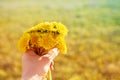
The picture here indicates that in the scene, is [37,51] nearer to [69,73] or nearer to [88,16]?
[69,73]

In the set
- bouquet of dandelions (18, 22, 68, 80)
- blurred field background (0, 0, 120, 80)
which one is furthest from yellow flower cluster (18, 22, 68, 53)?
blurred field background (0, 0, 120, 80)

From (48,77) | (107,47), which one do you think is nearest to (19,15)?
(107,47)

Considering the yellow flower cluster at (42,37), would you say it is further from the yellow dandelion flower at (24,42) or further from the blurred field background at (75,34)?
the blurred field background at (75,34)

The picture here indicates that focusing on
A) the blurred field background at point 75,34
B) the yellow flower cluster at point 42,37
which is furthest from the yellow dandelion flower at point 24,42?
the blurred field background at point 75,34

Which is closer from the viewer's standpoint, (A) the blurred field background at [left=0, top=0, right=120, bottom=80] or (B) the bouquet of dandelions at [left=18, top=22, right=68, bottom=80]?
(B) the bouquet of dandelions at [left=18, top=22, right=68, bottom=80]

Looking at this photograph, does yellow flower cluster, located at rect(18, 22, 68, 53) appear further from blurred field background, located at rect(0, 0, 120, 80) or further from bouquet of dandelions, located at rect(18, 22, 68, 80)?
blurred field background, located at rect(0, 0, 120, 80)
